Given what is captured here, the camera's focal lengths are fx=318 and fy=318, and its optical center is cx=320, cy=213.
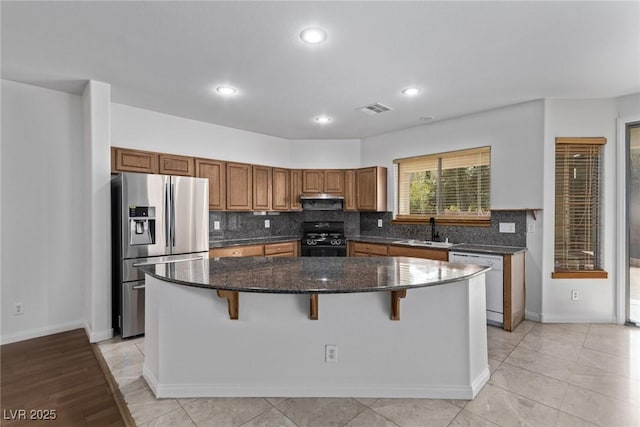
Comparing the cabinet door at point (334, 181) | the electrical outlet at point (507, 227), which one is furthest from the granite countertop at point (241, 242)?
the electrical outlet at point (507, 227)

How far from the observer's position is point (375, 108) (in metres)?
4.04

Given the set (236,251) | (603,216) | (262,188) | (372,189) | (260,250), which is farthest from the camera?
(372,189)

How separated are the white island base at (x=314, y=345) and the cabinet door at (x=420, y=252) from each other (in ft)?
6.06

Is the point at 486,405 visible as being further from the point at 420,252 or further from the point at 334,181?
the point at 334,181

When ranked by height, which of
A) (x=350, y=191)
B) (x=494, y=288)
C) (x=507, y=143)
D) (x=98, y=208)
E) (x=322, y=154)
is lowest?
(x=494, y=288)

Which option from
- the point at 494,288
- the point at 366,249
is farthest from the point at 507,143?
the point at 366,249

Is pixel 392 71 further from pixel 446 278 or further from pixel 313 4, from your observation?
pixel 446 278

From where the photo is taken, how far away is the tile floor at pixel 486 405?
6.62 ft

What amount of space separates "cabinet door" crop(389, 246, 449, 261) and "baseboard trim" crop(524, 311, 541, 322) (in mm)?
1163

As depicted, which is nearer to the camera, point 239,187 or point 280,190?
point 239,187

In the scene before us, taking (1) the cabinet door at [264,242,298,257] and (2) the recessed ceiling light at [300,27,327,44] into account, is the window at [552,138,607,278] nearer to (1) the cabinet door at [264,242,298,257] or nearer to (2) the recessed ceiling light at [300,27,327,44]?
(2) the recessed ceiling light at [300,27,327,44]

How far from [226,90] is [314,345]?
2715mm

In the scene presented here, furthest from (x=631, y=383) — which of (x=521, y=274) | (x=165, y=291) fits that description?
(x=165, y=291)

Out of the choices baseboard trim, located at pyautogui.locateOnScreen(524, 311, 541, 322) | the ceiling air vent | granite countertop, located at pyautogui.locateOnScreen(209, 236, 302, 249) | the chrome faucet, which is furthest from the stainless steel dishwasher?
granite countertop, located at pyautogui.locateOnScreen(209, 236, 302, 249)
